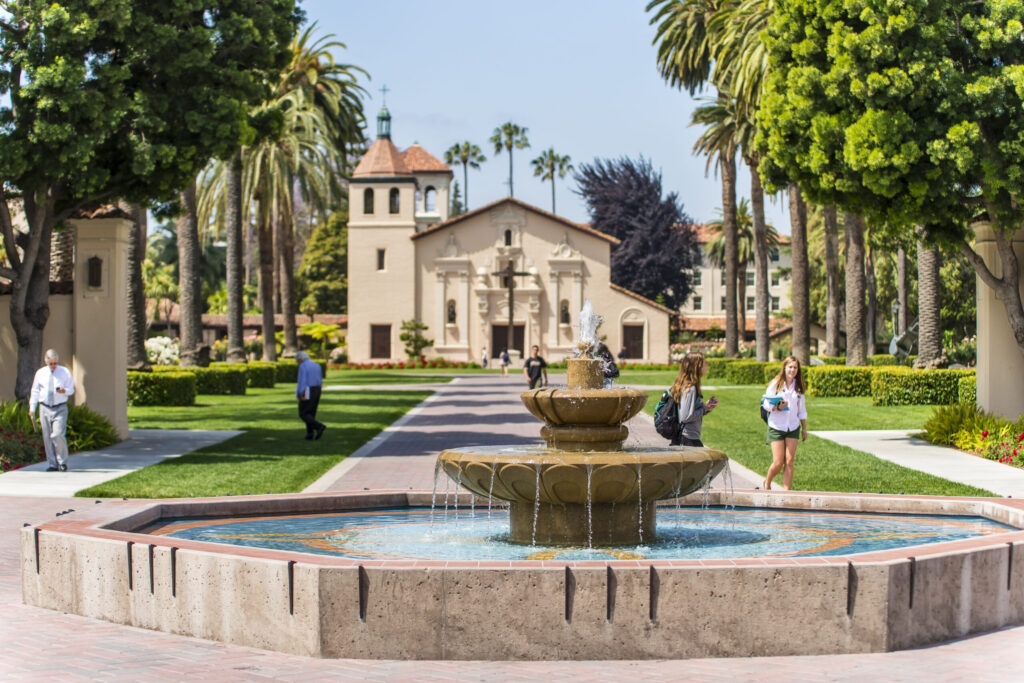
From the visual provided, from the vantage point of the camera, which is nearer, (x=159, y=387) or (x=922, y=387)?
(x=922, y=387)

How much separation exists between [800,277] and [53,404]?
93.4 feet

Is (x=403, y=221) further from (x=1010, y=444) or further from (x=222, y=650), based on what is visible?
(x=222, y=650)

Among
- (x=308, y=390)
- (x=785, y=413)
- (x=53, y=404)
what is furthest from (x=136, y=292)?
(x=785, y=413)

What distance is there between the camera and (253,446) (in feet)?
65.5

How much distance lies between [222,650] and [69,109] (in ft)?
44.1

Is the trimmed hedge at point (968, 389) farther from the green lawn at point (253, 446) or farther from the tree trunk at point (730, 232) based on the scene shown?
the tree trunk at point (730, 232)

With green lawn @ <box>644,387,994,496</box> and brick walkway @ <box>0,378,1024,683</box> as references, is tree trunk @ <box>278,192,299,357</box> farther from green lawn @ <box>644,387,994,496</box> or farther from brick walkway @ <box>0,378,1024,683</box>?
brick walkway @ <box>0,378,1024,683</box>

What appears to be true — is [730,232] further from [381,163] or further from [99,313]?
[99,313]

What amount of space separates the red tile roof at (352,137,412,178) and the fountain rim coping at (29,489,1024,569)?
2505 inches

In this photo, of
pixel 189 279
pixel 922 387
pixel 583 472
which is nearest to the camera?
pixel 583 472

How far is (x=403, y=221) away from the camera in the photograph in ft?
240

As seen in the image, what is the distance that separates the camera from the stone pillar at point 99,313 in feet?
66.2

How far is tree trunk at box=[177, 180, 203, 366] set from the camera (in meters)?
33.1

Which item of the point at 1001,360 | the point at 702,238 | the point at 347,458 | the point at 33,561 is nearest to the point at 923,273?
the point at 1001,360
